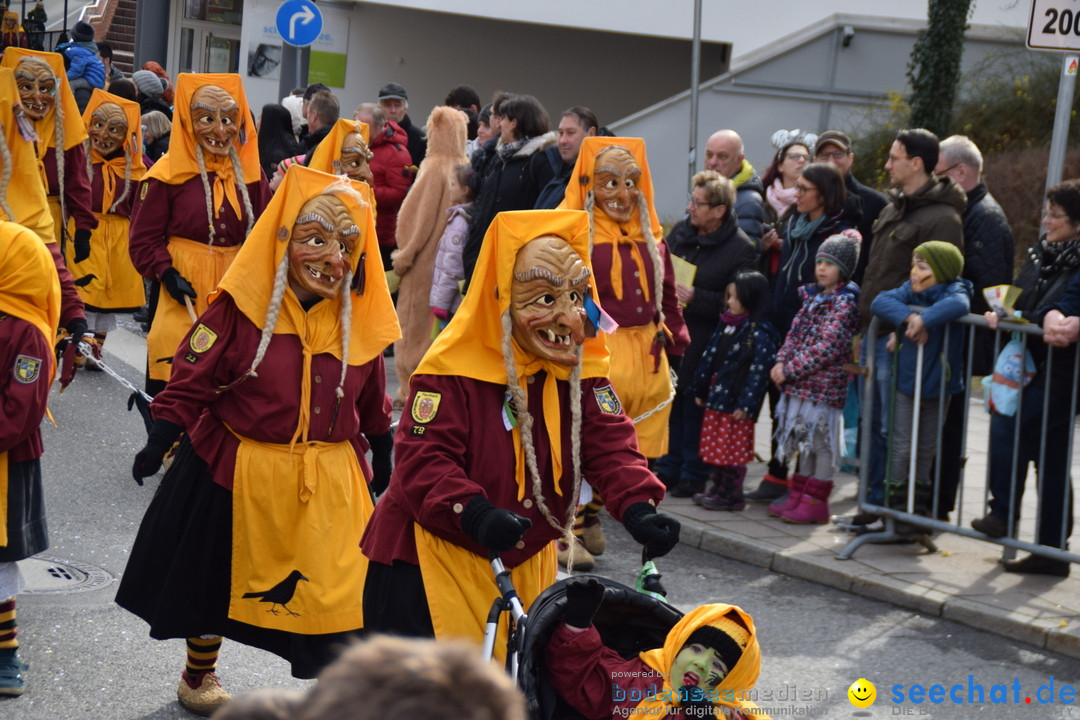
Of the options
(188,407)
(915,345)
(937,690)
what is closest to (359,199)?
(188,407)

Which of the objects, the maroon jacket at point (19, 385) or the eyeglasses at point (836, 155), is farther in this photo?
the eyeglasses at point (836, 155)

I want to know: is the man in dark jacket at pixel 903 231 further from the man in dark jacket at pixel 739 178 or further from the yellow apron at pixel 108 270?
the yellow apron at pixel 108 270

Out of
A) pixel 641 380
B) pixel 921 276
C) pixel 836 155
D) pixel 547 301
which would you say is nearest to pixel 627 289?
pixel 641 380

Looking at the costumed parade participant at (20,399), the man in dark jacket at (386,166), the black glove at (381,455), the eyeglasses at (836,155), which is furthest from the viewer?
the man in dark jacket at (386,166)

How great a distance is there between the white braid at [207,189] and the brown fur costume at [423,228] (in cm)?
202

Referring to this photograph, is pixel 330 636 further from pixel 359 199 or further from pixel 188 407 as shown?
pixel 359 199

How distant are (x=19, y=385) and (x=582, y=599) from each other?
2444 mm

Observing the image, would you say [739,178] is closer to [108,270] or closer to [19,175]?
[19,175]

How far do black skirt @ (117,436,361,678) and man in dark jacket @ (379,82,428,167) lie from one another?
7.43 m

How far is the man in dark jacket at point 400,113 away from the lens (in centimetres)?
1169

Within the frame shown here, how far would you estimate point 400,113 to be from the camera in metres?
11.8

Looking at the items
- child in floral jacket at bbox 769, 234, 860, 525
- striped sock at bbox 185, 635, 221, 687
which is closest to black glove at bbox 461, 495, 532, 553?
striped sock at bbox 185, 635, 221, 687

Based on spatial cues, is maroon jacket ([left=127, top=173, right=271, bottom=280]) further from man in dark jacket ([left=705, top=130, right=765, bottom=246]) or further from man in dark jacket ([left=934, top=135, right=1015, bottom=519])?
man in dark jacket ([left=934, top=135, right=1015, bottom=519])

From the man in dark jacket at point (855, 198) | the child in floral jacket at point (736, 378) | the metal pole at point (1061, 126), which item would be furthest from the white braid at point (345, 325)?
the metal pole at point (1061, 126)
